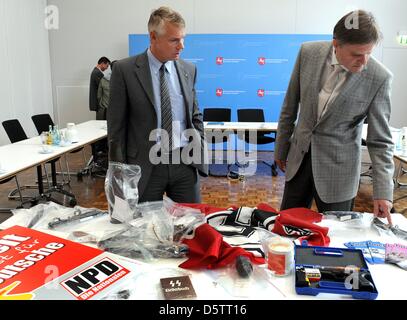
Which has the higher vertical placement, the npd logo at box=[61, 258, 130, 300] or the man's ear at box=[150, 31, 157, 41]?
the man's ear at box=[150, 31, 157, 41]

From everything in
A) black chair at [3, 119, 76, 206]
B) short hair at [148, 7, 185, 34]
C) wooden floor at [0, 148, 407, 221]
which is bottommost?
wooden floor at [0, 148, 407, 221]

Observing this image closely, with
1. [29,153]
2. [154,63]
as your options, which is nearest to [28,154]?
[29,153]

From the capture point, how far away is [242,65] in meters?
7.34

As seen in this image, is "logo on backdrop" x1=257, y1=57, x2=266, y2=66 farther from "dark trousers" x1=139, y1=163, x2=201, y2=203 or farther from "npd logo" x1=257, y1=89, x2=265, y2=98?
"dark trousers" x1=139, y1=163, x2=201, y2=203

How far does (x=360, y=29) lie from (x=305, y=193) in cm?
85

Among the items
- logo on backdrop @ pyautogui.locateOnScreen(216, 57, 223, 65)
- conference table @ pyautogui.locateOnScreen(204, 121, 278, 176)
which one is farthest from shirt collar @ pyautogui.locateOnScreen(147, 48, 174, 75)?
logo on backdrop @ pyautogui.locateOnScreen(216, 57, 223, 65)

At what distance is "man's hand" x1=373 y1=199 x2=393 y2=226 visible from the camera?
1628mm

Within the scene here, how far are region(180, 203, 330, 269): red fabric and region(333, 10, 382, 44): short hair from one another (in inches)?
29.2

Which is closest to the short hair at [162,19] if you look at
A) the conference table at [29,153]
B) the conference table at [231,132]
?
the conference table at [29,153]

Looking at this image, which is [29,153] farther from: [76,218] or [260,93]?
[260,93]

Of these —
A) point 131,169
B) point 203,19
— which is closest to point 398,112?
point 203,19
